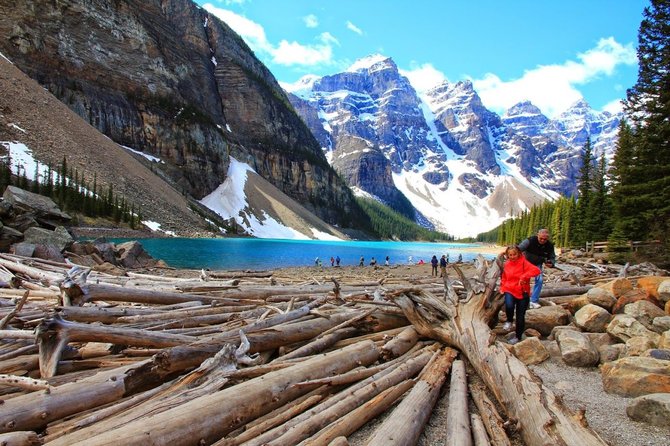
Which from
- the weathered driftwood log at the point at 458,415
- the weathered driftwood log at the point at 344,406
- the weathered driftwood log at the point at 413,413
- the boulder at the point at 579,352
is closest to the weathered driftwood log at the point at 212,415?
the weathered driftwood log at the point at 344,406

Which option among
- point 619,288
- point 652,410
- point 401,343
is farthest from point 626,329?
point 401,343

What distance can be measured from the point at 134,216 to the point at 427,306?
3269 inches

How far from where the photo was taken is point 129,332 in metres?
Result: 5.21

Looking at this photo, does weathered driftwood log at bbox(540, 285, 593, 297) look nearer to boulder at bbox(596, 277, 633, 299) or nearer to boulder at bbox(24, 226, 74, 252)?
boulder at bbox(596, 277, 633, 299)

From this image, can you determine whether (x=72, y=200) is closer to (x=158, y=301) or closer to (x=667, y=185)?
(x=158, y=301)

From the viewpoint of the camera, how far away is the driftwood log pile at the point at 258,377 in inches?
136

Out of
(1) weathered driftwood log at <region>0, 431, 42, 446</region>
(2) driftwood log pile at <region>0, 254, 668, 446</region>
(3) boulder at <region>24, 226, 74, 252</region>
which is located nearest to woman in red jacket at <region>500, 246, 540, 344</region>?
(2) driftwood log pile at <region>0, 254, 668, 446</region>

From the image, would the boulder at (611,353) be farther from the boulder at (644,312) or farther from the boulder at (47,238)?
the boulder at (47,238)

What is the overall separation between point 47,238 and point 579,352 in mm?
25083

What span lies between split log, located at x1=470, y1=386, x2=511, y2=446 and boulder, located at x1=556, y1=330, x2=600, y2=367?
2.81 m

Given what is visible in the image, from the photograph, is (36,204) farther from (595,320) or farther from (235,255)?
(595,320)

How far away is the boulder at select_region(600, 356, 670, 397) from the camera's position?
5066 millimetres

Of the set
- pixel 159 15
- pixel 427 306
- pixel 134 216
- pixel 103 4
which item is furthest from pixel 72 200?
pixel 159 15

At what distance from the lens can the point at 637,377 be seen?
5.27 m
